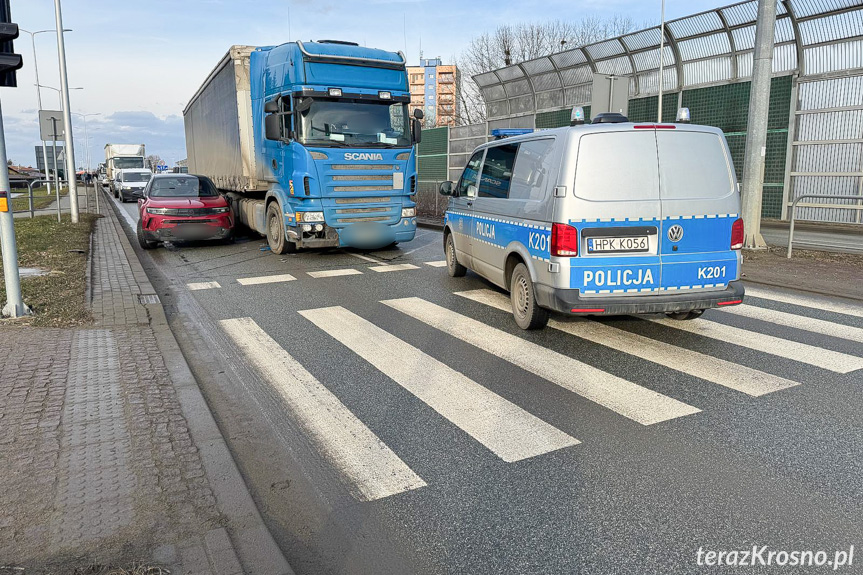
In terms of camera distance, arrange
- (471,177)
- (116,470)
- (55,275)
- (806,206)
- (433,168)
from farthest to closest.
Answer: (433,168), (806,206), (55,275), (471,177), (116,470)

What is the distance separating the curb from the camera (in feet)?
9.23

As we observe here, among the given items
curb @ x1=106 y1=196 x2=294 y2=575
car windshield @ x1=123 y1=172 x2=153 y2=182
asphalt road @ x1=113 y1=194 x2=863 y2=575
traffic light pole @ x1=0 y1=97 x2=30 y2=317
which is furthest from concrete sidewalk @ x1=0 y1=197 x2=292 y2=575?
car windshield @ x1=123 y1=172 x2=153 y2=182

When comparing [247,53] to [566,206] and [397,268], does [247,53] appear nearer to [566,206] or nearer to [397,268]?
[397,268]

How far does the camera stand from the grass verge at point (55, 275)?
7.09m

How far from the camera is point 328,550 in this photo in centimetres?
300

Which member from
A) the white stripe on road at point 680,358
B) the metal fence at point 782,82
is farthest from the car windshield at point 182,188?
the metal fence at point 782,82

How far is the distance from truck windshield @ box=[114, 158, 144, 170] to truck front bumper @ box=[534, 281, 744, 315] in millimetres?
53117

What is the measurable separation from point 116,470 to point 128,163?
180 feet

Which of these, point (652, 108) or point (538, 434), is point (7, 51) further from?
point (652, 108)

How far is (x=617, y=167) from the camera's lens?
19.4 ft

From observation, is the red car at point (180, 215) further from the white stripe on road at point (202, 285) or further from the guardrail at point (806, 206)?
the guardrail at point (806, 206)

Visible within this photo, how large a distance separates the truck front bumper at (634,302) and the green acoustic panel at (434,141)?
2011 cm

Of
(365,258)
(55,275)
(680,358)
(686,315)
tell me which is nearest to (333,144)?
(365,258)

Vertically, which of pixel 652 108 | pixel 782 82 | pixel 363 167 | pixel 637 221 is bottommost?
pixel 637 221
